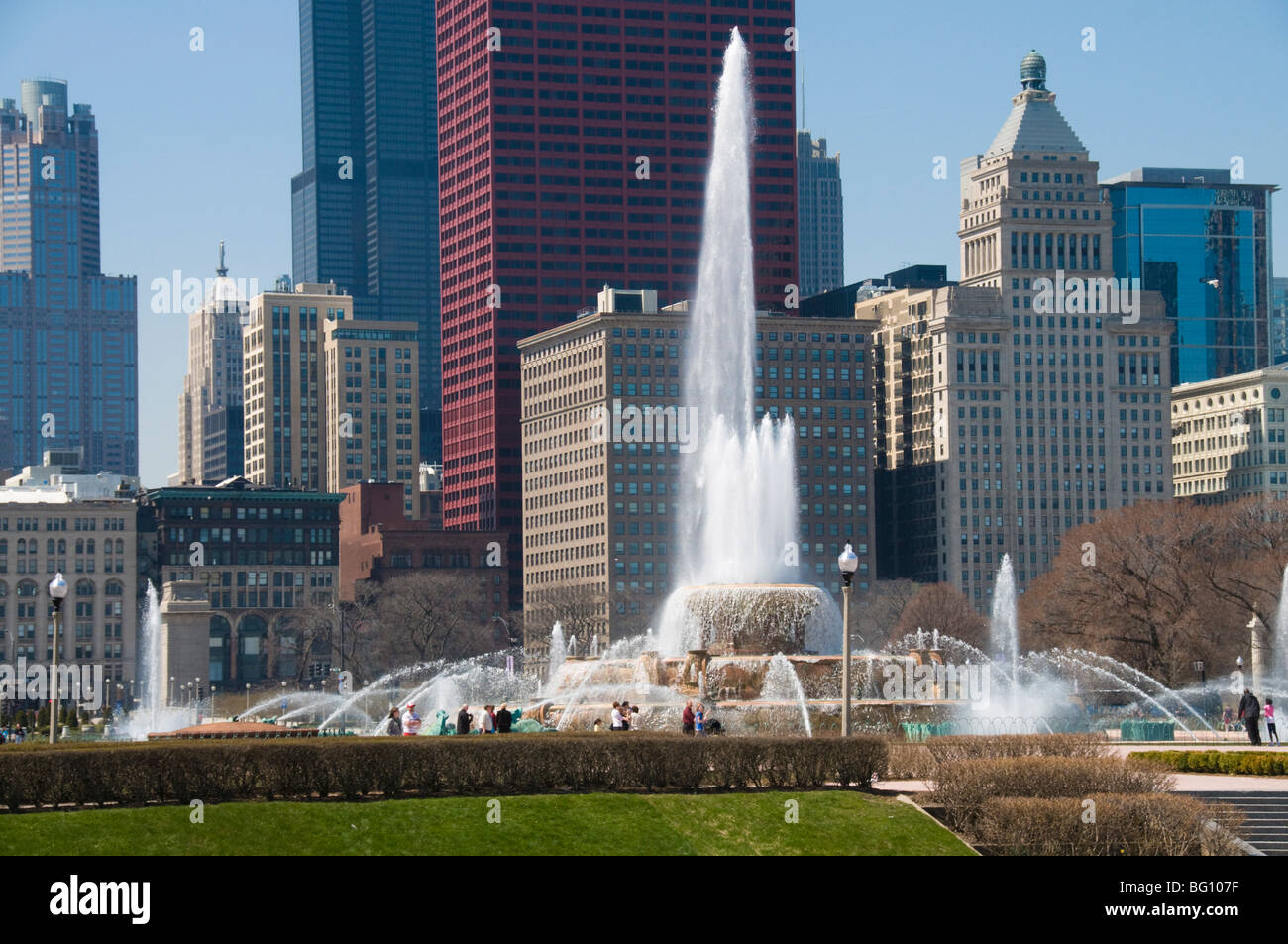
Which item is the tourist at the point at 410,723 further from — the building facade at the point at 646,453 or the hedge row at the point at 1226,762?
the building facade at the point at 646,453

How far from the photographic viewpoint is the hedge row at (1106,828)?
33062mm

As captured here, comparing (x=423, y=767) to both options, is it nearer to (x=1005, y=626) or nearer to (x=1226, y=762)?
(x=1226, y=762)

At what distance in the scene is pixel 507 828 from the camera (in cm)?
3378

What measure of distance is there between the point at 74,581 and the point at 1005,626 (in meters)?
90.9

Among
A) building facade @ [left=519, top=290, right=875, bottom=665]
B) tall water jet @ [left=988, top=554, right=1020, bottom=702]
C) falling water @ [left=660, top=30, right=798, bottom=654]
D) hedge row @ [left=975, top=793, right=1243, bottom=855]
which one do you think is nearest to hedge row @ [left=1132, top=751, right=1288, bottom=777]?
hedge row @ [left=975, top=793, right=1243, bottom=855]

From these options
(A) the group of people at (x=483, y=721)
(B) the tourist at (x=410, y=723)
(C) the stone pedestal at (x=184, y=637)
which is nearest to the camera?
(A) the group of people at (x=483, y=721)

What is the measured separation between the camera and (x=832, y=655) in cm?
5869

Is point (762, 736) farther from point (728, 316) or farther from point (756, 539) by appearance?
point (728, 316)

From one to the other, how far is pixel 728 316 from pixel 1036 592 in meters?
41.8

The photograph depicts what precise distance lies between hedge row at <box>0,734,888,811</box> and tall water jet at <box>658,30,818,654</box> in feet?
105

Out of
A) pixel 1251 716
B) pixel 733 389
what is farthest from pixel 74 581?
→ pixel 1251 716

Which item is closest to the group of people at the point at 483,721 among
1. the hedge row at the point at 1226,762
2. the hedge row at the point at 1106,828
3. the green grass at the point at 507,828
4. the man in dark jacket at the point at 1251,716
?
the green grass at the point at 507,828

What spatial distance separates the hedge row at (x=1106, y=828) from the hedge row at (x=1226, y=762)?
37.5ft
